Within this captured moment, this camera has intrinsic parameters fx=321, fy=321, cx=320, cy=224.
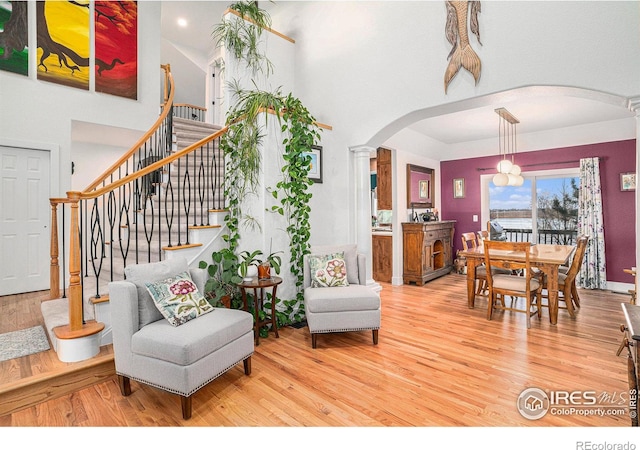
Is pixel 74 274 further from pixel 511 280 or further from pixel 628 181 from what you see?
pixel 628 181

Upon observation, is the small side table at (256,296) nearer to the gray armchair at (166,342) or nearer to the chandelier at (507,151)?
the gray armchair at (166,342)

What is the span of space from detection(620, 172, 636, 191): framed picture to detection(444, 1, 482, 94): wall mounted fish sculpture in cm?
397

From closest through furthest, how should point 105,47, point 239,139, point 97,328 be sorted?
point 97,328 < point 239,139 < point 105,47

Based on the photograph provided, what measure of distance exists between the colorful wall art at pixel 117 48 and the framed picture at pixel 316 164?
3.27 metres

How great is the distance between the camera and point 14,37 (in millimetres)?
4098

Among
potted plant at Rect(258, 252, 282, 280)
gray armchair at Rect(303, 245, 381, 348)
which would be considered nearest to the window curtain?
gray armchair at Rect(303, 245, 381, 348)

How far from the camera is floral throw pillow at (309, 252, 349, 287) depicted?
3.31 meters

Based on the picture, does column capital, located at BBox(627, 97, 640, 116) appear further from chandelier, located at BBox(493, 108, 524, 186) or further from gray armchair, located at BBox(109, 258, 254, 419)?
gray armchair, located at BBox(109, 258, 254, 419)

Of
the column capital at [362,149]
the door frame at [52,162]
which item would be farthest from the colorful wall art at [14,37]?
the column capital at [362,149]

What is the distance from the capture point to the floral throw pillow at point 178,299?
2.23m

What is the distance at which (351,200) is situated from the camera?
173 inches
